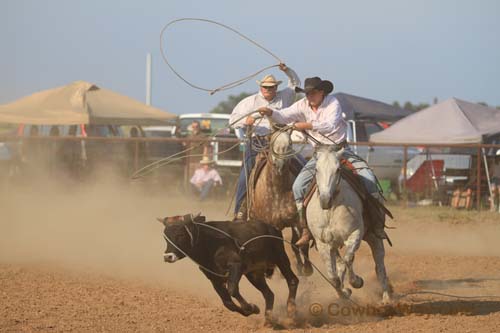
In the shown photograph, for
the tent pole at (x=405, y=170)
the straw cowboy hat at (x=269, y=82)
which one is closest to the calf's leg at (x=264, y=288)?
the straw cowboy hat at (x=269, y=82)

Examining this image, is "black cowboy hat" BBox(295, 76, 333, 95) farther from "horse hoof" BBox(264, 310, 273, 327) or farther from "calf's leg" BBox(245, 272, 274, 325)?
"horse hoof" BBox(264, 310, 273, 327)

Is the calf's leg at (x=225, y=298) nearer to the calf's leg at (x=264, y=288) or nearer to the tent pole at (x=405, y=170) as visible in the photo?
the calf's leg at (x=264, y=288)

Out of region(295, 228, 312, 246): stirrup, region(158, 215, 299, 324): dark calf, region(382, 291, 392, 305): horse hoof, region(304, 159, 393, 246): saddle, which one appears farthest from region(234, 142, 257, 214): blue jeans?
region(382, 291, 392, 305): horse hoof

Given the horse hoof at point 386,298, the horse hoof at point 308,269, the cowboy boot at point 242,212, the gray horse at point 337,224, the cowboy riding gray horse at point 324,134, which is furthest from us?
the cowboy boot at point 242,212

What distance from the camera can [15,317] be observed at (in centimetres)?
805

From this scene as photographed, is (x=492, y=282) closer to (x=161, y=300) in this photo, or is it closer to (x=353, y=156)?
(x=353, y=156)

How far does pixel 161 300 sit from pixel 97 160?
35.1 ft

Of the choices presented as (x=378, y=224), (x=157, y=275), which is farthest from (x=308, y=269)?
(x=157, y=275)

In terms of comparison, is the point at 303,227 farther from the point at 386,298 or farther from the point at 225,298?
the point at 225,298

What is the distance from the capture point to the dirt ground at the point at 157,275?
26.9ft

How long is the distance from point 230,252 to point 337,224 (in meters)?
1.26

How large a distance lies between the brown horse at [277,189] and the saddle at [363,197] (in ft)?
2.39

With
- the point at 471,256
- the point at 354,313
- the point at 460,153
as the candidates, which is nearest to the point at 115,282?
the point at 354,313

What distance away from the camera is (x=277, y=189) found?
9.95 metres
